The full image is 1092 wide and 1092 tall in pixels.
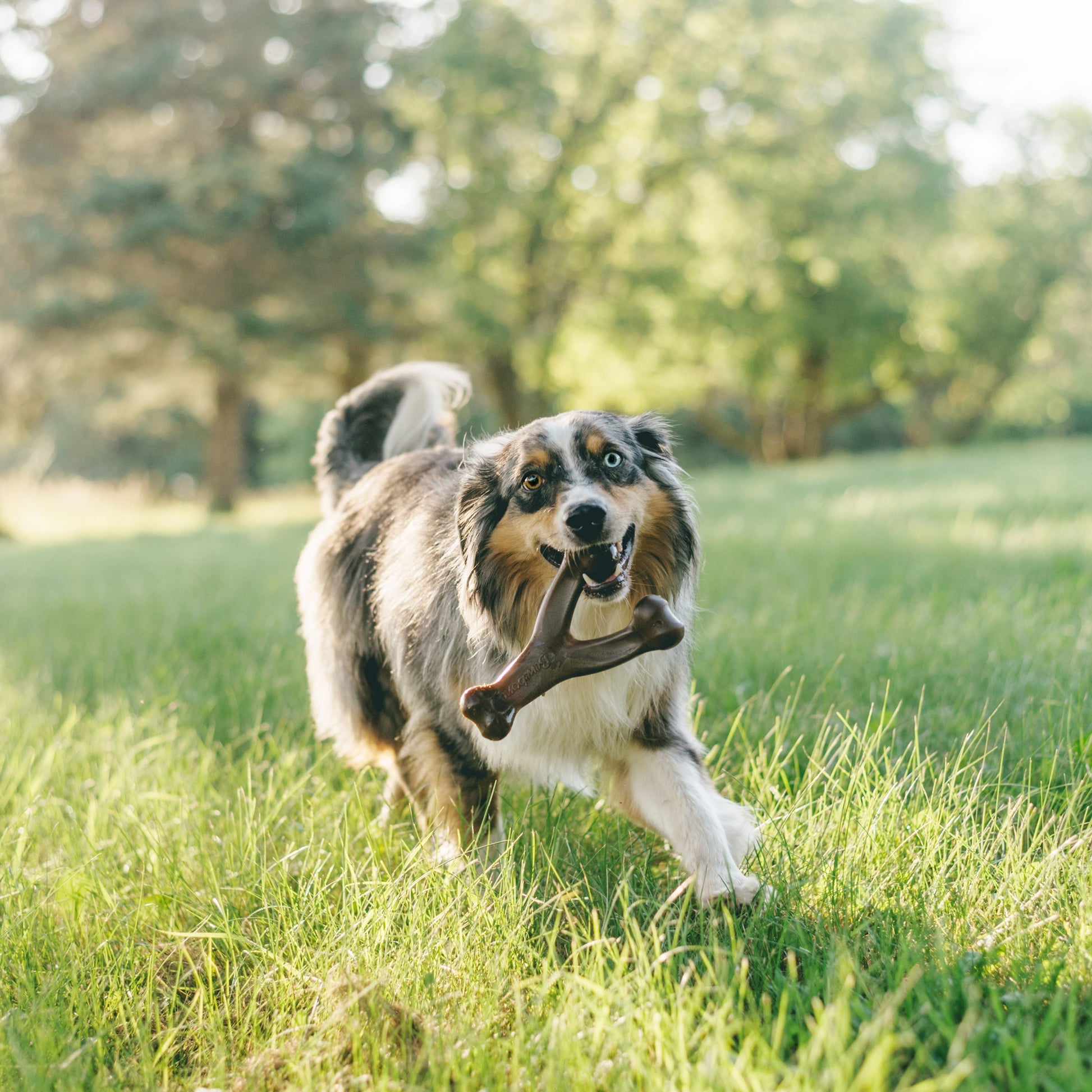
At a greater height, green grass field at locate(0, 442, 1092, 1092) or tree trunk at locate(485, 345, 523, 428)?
tree trunk at locate(485, 345, 523, 428)

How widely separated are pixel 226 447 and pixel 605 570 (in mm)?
18326

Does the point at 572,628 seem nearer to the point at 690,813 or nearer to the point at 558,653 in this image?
the point at 558,653

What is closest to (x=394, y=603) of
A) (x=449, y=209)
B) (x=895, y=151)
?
(x=449, y=209)

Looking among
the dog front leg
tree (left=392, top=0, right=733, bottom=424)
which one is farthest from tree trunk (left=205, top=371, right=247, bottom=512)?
the dog front leg

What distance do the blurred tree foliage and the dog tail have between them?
13.0 meters

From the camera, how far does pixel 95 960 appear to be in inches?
89.0

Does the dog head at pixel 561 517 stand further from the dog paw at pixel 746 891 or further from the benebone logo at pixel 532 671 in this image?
the dog paw at pixel 746 891

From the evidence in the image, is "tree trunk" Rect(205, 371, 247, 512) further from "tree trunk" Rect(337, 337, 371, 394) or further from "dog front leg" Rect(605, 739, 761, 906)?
"dog front leg" Rect(605, 739, 761, 906)

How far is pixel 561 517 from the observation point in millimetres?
2568

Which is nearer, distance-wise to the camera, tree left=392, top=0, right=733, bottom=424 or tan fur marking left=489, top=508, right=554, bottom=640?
tan fur marking left=489, top=508, right=554, bottom=640

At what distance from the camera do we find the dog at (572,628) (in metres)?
2.57

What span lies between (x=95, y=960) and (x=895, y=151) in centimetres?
2788

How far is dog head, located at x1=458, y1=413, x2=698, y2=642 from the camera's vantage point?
2633mm

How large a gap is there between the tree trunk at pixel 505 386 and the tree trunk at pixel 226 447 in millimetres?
6883
